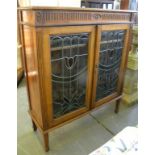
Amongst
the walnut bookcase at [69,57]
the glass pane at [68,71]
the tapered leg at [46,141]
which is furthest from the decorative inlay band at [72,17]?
the tapered leg at [46,141]

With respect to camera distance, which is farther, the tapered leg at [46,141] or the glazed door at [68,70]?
the tapered leg at [46,141]

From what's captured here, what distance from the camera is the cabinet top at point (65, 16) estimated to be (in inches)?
41.0

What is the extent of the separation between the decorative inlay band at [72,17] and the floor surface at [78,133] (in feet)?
3.66

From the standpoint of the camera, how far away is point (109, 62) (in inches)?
65.4

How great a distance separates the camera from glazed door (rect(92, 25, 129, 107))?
1.49 metres

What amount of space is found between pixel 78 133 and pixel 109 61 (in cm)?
81

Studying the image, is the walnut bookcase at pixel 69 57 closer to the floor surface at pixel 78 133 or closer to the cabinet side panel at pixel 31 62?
the cabinet side panel at pixel 31 62

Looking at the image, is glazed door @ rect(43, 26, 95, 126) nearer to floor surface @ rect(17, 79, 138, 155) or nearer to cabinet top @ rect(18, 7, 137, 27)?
cabinet top @ rect(18, 7, 137, 27)

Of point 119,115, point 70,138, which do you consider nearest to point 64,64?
point 70,138
